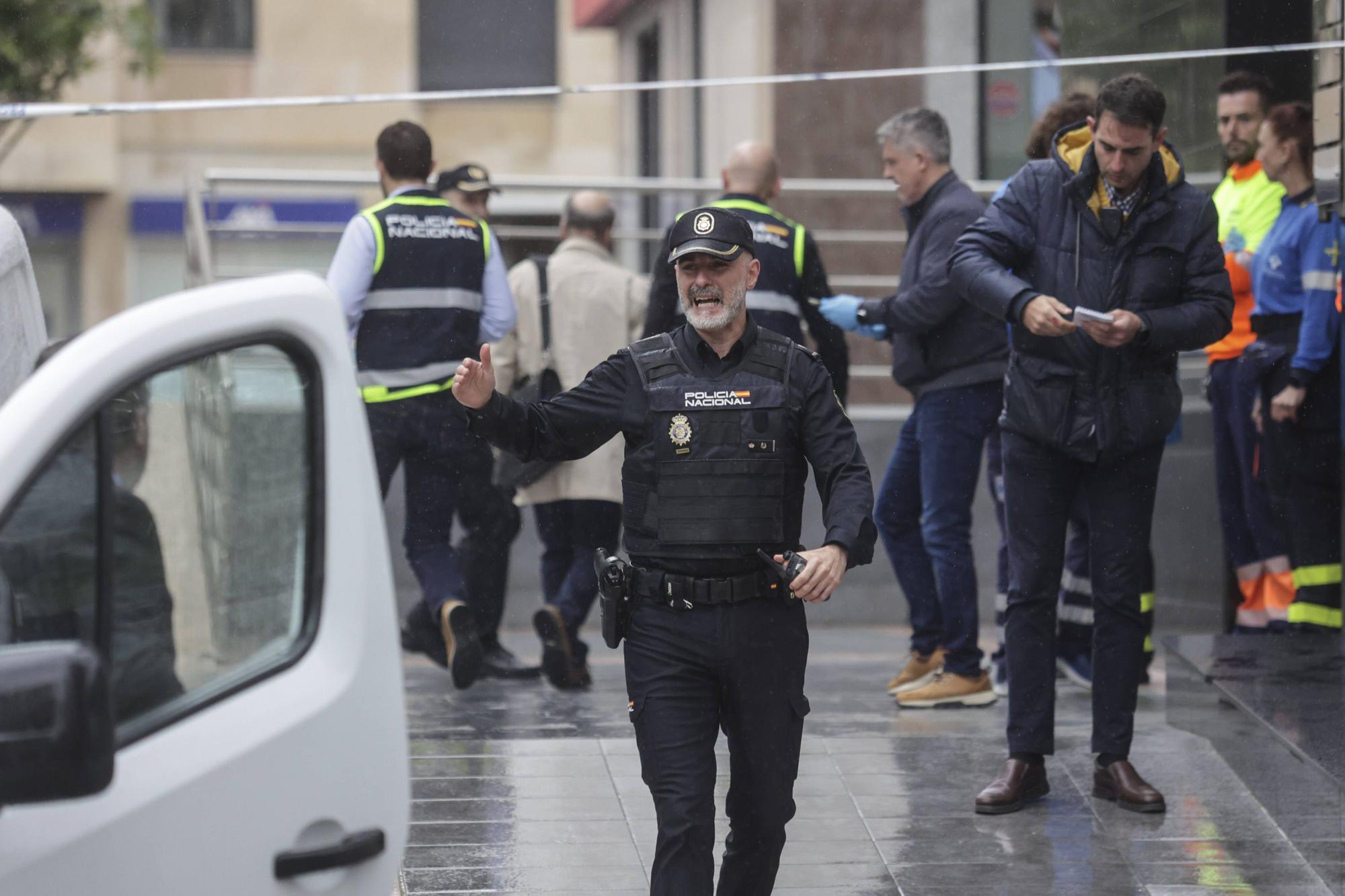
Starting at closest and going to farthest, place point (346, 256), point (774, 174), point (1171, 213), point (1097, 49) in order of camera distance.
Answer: point (1171, 213), point (346, 256), point (774, 174), point (1097, 49)

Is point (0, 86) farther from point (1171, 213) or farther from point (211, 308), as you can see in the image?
point (211, 308)

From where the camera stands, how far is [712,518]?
4.04 meters

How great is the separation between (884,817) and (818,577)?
6.12 ft

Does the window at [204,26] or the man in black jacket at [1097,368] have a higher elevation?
the window at [204,26]

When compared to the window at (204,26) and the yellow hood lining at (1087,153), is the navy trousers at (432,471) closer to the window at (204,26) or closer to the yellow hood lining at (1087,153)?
the yellow hood lining at (1087,153)

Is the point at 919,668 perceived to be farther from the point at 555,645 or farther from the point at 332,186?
the point at 332,186

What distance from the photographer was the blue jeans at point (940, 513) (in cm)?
669

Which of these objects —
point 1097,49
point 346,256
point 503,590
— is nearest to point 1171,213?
point 346,256

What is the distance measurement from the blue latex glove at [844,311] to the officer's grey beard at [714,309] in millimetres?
2756

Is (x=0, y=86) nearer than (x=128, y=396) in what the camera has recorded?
No

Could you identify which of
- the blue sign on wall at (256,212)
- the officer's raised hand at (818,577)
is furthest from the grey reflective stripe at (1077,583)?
the blue sign on wall at (256,212)

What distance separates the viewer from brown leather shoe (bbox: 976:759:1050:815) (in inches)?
215

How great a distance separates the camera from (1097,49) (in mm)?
9539

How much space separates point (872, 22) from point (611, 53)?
1305 centimetres
